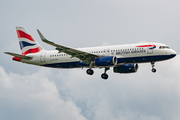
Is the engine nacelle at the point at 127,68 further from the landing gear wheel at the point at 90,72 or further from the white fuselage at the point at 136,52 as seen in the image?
the landing gear wheel at the point at 90,72

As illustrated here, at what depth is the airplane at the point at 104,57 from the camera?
4974 cm

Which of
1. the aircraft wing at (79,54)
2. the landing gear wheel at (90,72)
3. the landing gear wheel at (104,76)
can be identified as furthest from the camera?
the landing gear wheel at (104,76)

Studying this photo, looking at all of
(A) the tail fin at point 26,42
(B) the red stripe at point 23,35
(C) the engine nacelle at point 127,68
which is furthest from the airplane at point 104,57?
(B) the red stripe at point 23,35

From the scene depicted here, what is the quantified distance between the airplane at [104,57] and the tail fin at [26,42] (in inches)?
49.9

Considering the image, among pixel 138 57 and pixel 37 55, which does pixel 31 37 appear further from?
pixel 138 57

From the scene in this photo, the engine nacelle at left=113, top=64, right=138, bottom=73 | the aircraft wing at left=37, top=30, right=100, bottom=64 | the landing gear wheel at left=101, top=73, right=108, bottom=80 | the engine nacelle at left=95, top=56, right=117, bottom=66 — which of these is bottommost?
the landing gear wheel at left=101, top=73, right=108, bottom=80

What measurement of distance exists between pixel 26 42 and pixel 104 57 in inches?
644

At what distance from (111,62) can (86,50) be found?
6035 millimetres

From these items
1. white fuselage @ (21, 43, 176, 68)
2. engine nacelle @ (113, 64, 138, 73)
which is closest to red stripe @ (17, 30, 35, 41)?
white fuselage @ (21, 43, 176, 68)

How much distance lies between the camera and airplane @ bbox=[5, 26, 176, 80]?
4974 centimetres

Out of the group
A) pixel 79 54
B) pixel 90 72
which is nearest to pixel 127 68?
pixel 90 72

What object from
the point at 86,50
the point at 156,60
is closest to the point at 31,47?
the point at 86,50

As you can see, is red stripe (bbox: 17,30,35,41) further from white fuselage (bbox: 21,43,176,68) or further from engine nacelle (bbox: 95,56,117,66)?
engine nacelle (bbox: 95,56,117,66)

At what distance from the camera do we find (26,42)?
59.1 metres
